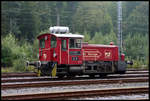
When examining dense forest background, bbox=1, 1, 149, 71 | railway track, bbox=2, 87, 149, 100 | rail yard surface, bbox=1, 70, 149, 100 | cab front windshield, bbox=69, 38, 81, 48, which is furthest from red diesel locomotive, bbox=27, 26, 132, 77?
dense forest background, bbox=1, 1, 149, 71

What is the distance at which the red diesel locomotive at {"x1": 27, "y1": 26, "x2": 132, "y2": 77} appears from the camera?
56.0 ft

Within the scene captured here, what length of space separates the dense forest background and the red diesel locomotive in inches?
318

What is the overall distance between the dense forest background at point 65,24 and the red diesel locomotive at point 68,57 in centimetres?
808

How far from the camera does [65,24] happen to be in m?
43.9

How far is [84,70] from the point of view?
1777 centimetres

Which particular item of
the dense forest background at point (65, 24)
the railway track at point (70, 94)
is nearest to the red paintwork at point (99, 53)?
the railway track at point (70, 94)

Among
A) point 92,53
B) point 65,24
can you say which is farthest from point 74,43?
point 65,24

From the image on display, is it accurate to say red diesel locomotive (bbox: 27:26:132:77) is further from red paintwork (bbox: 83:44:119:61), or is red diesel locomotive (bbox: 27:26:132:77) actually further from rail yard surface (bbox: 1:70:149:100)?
rail yard surface (bbox: 1:70:149:100)

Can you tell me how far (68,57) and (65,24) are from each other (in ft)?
89.0

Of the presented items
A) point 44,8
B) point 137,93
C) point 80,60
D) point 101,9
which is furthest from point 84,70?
point 101,9

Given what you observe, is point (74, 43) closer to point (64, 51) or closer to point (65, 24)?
point (64, 51)

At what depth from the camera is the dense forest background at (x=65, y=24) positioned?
29203 millimetres

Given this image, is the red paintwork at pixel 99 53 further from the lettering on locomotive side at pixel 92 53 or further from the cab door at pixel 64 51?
the cab door at pixel 64 51

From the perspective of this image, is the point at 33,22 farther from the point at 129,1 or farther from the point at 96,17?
the point at 129,1
